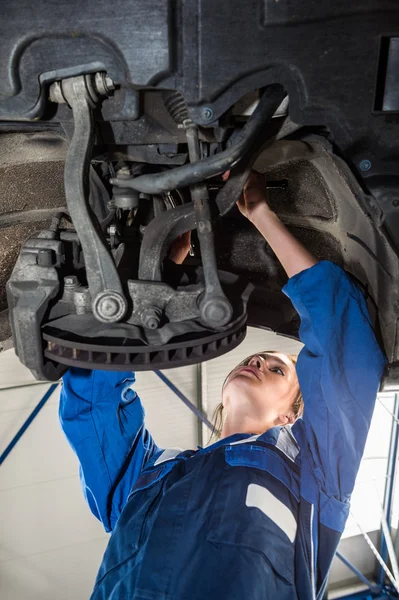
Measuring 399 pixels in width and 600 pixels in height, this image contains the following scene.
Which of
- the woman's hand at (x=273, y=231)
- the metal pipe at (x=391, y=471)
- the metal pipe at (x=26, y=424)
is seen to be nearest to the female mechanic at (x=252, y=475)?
the woman's hand at (x=273, y=231)

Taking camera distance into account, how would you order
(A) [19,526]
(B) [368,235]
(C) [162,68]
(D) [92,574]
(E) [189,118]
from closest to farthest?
(C) [162,68]
(E) [189,118]
(B) [368,235]
(A) [19,526]
(D) [92,574]

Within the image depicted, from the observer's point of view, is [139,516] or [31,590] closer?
[139,516]

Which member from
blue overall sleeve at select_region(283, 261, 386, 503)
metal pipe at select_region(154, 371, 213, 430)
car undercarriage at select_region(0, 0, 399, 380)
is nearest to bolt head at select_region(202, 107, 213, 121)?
car undercarriage at select_region(0, 0, 399, 380)

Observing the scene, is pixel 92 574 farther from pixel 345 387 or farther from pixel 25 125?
pixel 25 125

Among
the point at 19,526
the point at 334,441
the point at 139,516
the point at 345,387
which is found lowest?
the point at 19,526

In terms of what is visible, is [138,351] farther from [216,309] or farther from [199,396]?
[199,396]

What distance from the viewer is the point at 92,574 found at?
4035 millimetres

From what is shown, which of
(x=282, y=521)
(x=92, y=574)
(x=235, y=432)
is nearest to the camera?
(x=282, y=521)

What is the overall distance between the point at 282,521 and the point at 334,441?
0.36 meters

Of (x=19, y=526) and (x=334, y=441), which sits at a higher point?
(x=334, y=441)

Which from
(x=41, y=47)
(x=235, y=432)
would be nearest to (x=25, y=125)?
(x=41, y=47)

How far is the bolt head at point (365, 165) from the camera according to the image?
0.92 meters

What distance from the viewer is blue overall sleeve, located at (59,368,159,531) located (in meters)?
1.43

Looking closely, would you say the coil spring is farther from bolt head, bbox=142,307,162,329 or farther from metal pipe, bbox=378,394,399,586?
metal pipe, bbox=378,394,399,586
